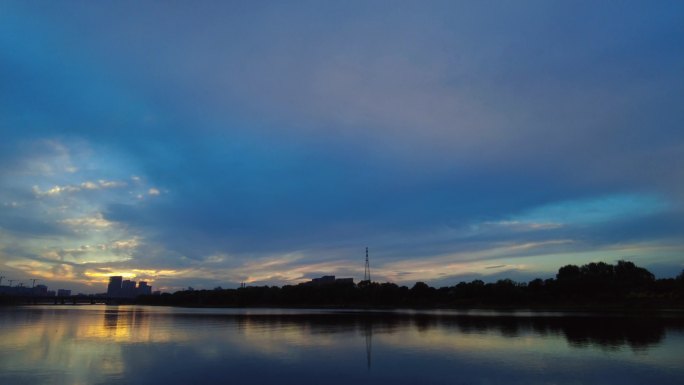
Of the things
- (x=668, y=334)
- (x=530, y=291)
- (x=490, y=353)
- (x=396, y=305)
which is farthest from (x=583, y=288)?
(x=490, y=353)

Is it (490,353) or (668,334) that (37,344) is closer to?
(490,353)

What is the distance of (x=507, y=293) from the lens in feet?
411

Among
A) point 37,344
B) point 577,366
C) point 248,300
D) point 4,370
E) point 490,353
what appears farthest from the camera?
point 248,300

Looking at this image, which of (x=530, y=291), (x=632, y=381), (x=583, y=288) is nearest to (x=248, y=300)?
(x=530, y=291)

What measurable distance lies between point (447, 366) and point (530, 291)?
113967 mm

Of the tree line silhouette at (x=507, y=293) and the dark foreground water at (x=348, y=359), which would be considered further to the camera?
the tree line silhouette at (x=507, y=293)

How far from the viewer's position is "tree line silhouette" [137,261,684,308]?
103438 millimetres

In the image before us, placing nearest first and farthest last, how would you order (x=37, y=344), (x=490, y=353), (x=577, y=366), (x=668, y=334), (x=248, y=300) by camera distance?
1. (x=577, y=366)
2. (x=490, y=353)
3. (x=37, y=344)
4. (x=668, y=334)
5. (x=248, y=300)

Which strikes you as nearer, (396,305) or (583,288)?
(583,288)

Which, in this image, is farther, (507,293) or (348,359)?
(507,293)

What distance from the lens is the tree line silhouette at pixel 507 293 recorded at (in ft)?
339

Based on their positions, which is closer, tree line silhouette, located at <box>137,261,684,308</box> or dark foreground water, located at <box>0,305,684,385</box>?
dark foreground water, located at <box>0,305,684,385</box>

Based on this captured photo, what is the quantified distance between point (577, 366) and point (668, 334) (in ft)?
72.1

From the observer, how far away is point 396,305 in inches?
5866
